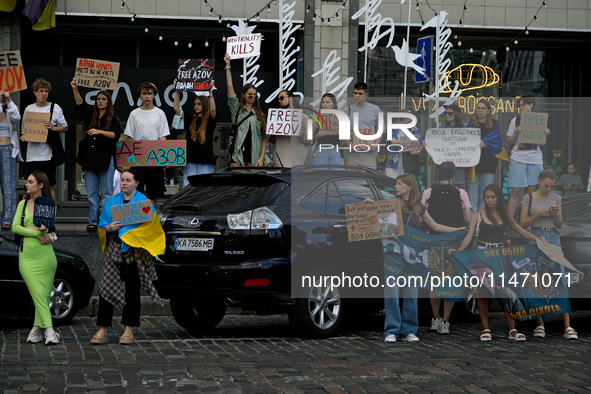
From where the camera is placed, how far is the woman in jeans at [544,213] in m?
→ 9.23

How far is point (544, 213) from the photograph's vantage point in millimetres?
9266

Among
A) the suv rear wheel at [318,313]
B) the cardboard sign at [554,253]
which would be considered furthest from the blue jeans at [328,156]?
the cardboard sign at [554,253]

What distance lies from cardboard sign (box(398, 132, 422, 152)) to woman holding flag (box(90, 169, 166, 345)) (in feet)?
16.3

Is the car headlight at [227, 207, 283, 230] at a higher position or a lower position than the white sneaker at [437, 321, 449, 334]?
higher

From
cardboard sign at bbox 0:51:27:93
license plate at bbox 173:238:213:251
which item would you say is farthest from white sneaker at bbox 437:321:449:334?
cardboard sign at bbox 0:51:27:93

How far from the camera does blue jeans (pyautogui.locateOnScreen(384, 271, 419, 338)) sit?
8.59 metres

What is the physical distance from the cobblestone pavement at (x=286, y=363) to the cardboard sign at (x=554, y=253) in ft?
2.78

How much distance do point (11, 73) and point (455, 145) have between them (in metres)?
Answer: 6.65

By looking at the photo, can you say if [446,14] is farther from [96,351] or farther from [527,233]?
[96,351]

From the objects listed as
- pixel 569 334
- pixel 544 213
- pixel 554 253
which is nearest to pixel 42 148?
pixel 544 213

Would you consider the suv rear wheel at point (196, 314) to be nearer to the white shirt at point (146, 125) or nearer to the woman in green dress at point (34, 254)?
the woman in green dress at point (34, 254)

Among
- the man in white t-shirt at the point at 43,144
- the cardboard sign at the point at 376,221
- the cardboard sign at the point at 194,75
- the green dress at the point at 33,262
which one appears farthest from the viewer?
the cardboard sign at the point at 194,75

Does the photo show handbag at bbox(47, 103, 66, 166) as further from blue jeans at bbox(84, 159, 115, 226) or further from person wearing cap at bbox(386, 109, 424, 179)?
person wearing cap at bbox(386, 109, 424, 179)

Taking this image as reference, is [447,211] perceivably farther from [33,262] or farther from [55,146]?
[55,146]
